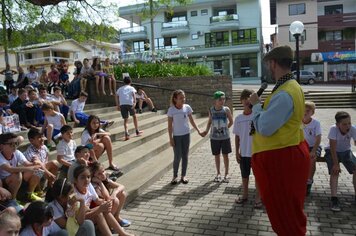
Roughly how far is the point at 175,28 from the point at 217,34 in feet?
16.8

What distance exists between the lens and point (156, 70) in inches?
580

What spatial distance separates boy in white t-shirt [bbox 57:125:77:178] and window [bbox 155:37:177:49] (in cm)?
3850

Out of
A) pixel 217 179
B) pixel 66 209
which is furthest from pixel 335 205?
pixel 66 209

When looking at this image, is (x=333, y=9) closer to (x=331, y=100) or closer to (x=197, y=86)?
(x=331, y=100)

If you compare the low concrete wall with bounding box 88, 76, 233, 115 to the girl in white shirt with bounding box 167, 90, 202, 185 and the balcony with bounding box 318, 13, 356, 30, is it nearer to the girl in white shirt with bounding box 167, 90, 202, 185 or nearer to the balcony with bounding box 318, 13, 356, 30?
the girl in white shirt with bounding box 167, 90, 202, 185

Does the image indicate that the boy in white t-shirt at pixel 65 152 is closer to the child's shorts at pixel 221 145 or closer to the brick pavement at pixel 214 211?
the brick pavement at pixel 214 211

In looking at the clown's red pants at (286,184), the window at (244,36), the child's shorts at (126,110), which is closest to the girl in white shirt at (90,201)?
the clown's red pants at (286,184)

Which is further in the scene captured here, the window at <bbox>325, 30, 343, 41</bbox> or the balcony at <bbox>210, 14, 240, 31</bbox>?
the balcony at <bbox>210, 14, 240, 31</bbox>

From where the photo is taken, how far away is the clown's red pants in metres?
2.99

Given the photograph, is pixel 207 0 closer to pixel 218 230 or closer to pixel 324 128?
pixel 324 128

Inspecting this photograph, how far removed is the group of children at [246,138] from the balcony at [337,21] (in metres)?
36.0

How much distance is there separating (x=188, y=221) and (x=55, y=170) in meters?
2.24

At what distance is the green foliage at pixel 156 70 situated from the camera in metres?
14.6

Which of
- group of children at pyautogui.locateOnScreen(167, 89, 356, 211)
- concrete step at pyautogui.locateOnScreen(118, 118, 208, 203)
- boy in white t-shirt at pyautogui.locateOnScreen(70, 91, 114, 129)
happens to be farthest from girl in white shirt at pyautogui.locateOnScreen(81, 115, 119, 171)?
boy in white t-shirt at pyautogui.locateOnScreen(70, 91, 114, 129)
